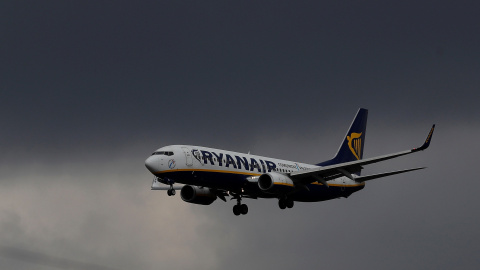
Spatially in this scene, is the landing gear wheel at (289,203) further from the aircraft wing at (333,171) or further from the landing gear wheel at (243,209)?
the landing gear wheel at (243,209)

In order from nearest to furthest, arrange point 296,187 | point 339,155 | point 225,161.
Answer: point 225,161 → point 296,187 → point 339,155

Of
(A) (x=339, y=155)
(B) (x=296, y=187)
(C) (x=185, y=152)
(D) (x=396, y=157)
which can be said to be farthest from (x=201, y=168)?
(A) (x=339, y=155)

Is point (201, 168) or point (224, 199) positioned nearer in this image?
point (201, 168)

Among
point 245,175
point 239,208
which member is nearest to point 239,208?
point 239,208

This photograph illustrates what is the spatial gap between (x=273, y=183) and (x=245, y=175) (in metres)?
2.85

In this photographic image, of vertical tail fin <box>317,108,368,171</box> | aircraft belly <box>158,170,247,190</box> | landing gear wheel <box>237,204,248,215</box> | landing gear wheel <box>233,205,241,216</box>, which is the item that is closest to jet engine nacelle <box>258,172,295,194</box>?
aircraft belly <box>158,170,247,190</box>

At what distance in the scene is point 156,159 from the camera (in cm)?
7169

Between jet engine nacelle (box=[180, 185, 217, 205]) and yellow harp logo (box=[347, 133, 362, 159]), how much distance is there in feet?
78.7

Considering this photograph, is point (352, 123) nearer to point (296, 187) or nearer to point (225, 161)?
point (296, 187)

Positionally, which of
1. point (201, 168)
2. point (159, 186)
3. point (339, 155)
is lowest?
point (201, 168)

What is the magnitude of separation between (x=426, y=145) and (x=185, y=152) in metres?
20.3

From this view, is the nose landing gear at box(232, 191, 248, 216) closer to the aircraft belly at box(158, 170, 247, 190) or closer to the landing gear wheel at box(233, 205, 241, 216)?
the landing gear wheel at box(233, 205, 241, 216)

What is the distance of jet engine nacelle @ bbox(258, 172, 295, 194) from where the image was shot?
248 feet

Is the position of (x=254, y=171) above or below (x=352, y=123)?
below
